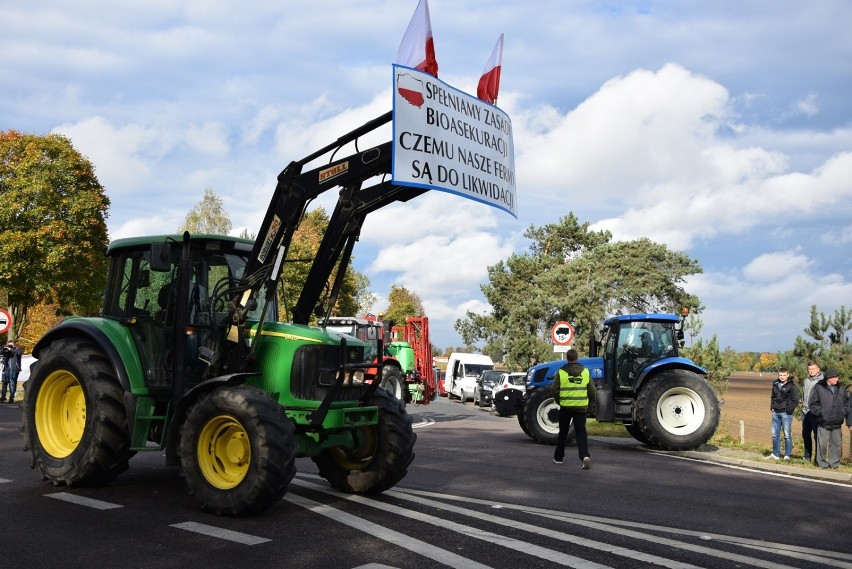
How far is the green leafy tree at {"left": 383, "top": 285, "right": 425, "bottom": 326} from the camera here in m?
101

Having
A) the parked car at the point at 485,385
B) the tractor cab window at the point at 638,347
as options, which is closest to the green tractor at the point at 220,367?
the tractor cab window at the point at 638,347

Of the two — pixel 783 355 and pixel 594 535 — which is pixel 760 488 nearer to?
pixel 594 535

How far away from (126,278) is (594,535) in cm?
599

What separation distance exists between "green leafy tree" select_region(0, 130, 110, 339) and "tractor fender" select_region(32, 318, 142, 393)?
25.0 meters

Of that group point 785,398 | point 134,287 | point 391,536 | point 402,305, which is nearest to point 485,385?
point 785,398

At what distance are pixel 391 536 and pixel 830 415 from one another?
1027 cm

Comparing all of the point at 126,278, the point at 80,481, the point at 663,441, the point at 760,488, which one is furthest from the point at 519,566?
the point at 663,441

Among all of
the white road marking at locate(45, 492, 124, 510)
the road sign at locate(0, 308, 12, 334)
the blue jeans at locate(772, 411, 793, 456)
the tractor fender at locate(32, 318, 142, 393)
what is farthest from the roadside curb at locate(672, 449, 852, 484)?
the road sign at locate(0, 308, 12, 334)

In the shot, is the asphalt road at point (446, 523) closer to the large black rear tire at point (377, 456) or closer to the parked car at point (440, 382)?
the large black rear tire at point (377, 456)

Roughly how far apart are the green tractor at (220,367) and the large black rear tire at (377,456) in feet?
0.05

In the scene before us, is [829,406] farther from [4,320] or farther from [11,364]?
[11,364]

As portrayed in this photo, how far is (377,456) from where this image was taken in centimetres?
928

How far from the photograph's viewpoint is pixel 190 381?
913 centimetres

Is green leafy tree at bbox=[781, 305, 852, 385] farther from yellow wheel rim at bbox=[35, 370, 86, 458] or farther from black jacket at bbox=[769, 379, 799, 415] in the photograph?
yellow wheel rim at bbox=[35, 370, 86, 458]
